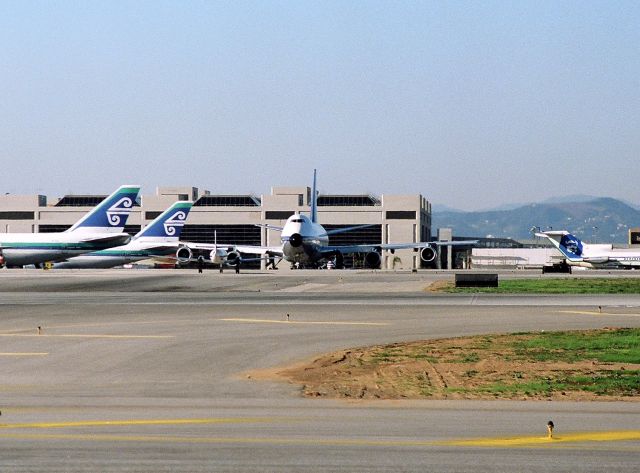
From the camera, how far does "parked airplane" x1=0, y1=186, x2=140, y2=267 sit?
346 ft

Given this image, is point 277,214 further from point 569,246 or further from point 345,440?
point 345,440

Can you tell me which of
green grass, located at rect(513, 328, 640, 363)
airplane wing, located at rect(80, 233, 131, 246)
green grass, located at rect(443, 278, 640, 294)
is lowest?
green grass, located at rect(513, 328, 640, 363)

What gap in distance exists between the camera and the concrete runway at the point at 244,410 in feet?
48.5

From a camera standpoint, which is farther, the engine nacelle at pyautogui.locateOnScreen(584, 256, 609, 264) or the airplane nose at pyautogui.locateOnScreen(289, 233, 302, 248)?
the engine nacelle at pyautogui.locateOnScreen(584, 256, 609, 264)

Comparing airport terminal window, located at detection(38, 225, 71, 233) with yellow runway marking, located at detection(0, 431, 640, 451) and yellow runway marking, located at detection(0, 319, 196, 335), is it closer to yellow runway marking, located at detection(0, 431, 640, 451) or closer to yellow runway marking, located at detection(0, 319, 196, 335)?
yellow runway marking, located at detection(0, 319, 196, 335)

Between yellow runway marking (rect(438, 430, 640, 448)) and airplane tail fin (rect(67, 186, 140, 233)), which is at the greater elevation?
airplane tail fin (rect(67, 186, 140, 233))

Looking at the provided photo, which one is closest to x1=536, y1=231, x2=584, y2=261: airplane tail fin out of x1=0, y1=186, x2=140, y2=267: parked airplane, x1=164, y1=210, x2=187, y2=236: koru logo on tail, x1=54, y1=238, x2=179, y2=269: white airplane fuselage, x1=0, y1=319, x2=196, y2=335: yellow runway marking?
x1=164, y1=210, x2=187, y2=236: koru logo on tail

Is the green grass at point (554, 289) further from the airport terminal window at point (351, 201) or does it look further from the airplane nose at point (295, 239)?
the airport terminal window at point (351, 201)

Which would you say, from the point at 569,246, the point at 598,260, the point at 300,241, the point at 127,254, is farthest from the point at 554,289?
the point at 569,246

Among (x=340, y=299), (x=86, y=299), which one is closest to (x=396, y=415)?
(x=340, y=299)

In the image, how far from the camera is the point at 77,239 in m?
106

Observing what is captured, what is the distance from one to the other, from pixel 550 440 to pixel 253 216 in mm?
177984

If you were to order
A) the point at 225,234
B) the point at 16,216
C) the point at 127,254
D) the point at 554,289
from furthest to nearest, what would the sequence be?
the point at 225,234
the point at 16,216
the point at 127,254
the point at 554,289

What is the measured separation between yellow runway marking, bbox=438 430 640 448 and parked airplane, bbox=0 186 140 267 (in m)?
90.8
